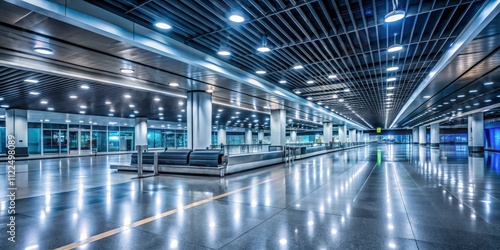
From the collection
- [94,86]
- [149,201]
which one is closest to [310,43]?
[149,201]

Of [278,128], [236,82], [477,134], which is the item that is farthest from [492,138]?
[236,82]

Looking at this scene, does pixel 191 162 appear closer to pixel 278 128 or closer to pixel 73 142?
pixel 278 128

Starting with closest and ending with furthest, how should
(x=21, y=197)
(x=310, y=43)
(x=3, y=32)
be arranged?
(x=3, y=32) → (x=21, y=197) → (x=310, y=43)

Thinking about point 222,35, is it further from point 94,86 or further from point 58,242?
point 94,86

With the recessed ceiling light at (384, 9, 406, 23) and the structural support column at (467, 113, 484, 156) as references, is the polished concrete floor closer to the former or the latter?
the recessed ceiling light at (384, 9, 406, 23)

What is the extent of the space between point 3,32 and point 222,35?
5299 mm

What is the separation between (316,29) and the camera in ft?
24.9

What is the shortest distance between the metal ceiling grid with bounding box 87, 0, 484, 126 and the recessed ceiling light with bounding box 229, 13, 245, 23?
0.48 feet

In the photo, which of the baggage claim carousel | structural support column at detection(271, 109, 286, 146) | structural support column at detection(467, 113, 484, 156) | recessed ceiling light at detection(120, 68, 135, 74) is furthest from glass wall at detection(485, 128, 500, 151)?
recessed ceiling light at detection(120, 68, 135, 74)

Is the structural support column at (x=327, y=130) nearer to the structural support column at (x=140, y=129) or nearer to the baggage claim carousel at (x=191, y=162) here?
the structural support column at (x=140, y=129)

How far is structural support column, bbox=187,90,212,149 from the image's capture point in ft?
45.3

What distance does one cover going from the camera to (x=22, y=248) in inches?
142

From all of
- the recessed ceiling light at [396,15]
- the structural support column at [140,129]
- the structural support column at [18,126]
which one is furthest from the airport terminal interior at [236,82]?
the structural support column at [140,129]

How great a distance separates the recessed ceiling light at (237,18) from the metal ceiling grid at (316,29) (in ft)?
0.48
